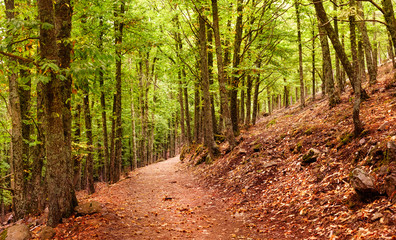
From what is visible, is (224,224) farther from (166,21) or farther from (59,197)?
(166,21)

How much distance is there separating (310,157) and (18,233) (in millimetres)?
7860

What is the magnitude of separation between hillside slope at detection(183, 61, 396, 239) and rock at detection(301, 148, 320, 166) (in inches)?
2.5

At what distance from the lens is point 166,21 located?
16.4 metres

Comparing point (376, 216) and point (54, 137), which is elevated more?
point (54, 137)

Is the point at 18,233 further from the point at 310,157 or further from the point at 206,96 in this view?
the point at 206,96

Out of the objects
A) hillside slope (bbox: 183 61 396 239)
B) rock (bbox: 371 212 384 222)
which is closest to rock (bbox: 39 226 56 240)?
hillside slope (bbox: 183 61 396 239)

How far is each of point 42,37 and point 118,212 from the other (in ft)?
15.9

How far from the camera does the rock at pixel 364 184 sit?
435 cm

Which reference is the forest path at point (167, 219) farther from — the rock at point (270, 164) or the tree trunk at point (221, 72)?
the tree trunk at point (221, 72)

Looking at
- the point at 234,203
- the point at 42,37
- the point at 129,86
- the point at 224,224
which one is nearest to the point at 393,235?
the point at 224,224

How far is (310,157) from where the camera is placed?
23.0ft

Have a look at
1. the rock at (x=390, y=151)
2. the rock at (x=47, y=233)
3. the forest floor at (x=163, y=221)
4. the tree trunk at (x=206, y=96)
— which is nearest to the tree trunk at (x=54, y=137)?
the rock at (x=47, y=233)

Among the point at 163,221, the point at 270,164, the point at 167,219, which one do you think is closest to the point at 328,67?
the point at 270,164

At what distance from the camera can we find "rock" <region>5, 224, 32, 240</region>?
5.59 m
